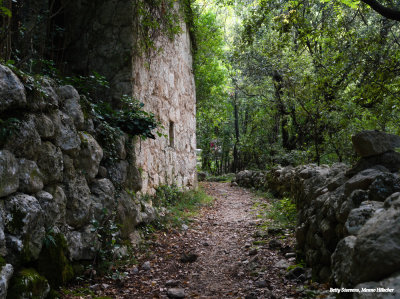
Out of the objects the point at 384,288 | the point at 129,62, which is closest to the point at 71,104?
the point at 129,62

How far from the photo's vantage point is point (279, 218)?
5.68m

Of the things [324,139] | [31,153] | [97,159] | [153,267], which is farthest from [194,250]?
[324,139]

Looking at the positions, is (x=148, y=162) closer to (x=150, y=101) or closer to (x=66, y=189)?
(x=150, y=101)

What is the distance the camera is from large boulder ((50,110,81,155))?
3.07 meters

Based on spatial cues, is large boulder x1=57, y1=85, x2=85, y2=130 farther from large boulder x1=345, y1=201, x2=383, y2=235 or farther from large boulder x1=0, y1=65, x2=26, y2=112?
large boulder x1=345, y1=201, x2=383, y2=235

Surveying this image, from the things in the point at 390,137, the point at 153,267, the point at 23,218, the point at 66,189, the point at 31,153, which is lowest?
the point at 153,267

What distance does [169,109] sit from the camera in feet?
23.8

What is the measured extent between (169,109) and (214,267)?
428cm

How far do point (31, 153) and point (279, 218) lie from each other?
436 cm

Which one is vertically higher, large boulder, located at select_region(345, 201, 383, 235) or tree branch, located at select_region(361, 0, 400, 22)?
tree branch, located at select_region(361, 0, 400, 22)

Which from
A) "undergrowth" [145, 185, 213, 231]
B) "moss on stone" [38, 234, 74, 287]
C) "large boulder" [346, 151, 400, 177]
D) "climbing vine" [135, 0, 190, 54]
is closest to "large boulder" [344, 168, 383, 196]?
"large boulder" [346, 151, 400, 177]

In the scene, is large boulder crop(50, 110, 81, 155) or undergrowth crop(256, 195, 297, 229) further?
undergrowth crop(256, 195, 297, 229)

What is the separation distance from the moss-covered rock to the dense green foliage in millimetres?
4636

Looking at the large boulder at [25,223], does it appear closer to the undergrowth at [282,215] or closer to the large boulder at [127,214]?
the large boulder at [127,214]
